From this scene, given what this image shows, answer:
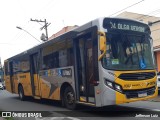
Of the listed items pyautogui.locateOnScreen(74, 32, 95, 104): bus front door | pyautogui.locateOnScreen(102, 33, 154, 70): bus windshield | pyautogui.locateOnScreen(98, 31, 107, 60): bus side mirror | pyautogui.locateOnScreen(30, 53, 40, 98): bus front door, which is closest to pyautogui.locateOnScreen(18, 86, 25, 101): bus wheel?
pyautogui.locateOnScreen(30, 53, 40, 98): bus front door

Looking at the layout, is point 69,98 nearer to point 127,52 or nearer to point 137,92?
point 137,92

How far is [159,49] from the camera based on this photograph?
29828 millimetres

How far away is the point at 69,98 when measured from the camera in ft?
41.3

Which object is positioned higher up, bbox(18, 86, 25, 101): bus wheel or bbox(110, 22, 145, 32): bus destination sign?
bbox(110, 22, 145, 32): bus destination sign

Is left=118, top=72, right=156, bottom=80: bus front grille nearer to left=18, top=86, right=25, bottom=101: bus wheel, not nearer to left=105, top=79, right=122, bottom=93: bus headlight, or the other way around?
left=105, top=79, right=122, bottom=93: bus headlight

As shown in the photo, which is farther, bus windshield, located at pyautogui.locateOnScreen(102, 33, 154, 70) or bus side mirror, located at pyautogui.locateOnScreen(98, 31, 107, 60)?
bus windshield, located at pyautogui.locateOnScreen(102, 33, 154, 70)

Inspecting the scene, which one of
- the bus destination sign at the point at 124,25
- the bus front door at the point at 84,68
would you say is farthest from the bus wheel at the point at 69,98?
the bus destination sign at the point at 124,25

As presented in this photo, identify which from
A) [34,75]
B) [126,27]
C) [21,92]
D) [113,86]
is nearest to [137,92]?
[113,86]

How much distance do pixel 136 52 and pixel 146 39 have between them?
2.76ft

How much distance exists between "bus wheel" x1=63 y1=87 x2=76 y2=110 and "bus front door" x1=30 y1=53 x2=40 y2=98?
3.62 metres

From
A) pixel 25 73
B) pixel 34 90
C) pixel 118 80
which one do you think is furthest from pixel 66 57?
pixel 25 73

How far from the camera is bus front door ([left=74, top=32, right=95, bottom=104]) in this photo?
10.7 meters

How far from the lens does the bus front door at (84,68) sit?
10.7 m

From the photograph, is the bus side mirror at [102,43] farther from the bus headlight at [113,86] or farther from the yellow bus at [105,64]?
the bus headlight at [113,86]
